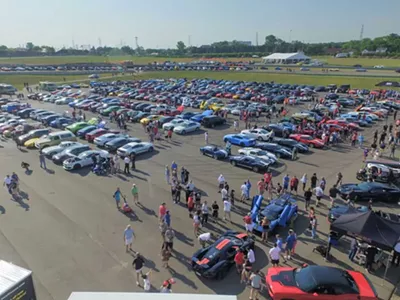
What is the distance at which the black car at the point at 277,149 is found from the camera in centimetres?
2498

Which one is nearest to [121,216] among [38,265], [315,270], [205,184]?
[38,265]

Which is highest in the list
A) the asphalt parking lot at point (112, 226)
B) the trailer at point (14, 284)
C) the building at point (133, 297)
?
the building at point (133, 297)

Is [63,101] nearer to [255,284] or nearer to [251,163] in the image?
[251,163]

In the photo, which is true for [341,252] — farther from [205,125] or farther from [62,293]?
[205,125]

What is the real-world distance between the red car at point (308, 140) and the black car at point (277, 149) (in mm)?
3247

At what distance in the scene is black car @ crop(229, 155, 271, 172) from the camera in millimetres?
22266

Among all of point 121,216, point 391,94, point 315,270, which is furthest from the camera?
point 391,94

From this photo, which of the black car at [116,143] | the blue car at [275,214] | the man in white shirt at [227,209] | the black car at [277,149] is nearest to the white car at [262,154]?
the black car at [277,149]

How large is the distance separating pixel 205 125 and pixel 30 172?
1876 cm

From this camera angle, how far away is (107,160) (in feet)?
75.7

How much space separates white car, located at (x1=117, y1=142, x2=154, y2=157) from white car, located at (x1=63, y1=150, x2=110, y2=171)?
147cm

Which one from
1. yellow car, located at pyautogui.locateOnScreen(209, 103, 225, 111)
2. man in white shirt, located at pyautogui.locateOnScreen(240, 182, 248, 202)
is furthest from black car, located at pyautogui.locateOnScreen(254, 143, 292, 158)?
yellow car, located at pyautogui.locateOnScreen(209, 103, 225, 111)

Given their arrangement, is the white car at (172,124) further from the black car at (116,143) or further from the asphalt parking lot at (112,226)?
the asphalt parking lot at (112,226)

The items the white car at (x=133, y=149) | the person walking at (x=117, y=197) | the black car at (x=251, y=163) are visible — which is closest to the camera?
the person walking at (x=117, y=197)
